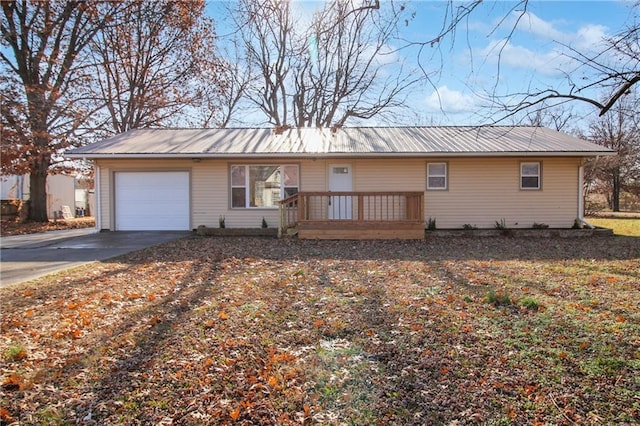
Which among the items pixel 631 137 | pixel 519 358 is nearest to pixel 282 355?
pixel 519 358

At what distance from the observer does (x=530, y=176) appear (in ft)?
40.1

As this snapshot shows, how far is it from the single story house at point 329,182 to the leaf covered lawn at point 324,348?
6.03 m

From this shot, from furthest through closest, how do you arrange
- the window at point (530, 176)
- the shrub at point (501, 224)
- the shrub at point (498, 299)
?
the window at point (530, 176) < the shrub at point (501, 224) < the shrub at point (498, 299)

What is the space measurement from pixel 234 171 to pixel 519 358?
1065 centimetres

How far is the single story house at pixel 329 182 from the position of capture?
39.1 ft

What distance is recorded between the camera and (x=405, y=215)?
38.0ft

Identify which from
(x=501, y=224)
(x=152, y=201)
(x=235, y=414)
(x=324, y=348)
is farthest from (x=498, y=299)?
(x=152, y=201)

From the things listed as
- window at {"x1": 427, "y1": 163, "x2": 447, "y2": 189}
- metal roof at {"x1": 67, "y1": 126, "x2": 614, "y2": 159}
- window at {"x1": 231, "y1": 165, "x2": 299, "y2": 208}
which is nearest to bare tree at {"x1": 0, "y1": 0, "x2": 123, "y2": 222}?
metal roof at {"x1": 67, "y1": 126, "x2": 614, "y2": 159}

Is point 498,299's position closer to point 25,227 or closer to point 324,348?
point 324,348

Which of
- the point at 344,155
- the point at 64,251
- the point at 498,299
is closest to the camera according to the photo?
the point at 498,299

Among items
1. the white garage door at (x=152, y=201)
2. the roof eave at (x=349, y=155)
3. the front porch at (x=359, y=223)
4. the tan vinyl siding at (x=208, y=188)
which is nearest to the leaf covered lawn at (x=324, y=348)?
the front porch at (x=359, y=223)

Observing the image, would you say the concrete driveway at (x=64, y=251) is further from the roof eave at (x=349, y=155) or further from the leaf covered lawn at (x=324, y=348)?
the roof eave at (x=349, y=155)

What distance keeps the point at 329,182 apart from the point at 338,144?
1267 mm

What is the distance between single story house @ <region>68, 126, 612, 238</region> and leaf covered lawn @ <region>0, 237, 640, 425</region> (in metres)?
6.03
